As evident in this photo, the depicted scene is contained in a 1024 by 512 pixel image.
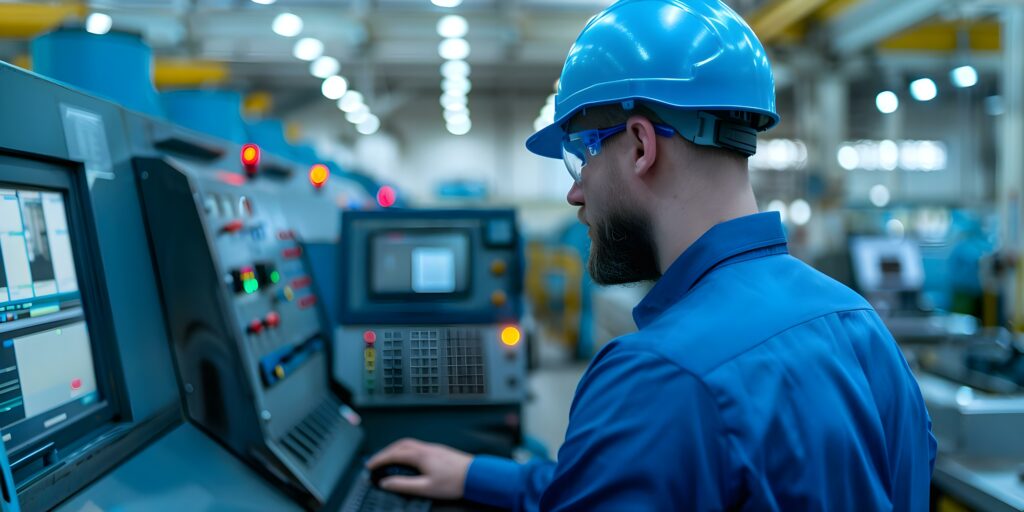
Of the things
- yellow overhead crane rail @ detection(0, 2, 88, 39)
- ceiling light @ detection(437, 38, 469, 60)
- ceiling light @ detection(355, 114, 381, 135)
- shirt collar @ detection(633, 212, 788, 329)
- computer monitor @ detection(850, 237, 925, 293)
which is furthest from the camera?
ceiling light @ detection(355, 114, 381, 135)

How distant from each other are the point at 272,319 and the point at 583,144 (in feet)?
3.16

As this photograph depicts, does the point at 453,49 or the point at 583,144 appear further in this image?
the point at 453,49

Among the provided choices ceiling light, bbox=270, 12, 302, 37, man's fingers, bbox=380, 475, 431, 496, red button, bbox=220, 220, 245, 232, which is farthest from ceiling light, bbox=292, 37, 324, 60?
man's fingers, bbox=380, 475, 431, 496

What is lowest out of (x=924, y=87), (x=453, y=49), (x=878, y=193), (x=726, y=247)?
(x=878, y=193)

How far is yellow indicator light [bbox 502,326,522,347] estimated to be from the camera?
2035 mm

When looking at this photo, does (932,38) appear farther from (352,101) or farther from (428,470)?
(428,470)

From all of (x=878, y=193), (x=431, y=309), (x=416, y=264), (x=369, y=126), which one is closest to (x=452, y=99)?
(x=369, y=126)

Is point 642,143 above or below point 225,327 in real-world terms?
above

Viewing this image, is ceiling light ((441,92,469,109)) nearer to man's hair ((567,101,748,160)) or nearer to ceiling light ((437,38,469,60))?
ceiling light ((437,38,469,60))

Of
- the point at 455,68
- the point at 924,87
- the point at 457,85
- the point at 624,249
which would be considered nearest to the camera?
the point at 624,249

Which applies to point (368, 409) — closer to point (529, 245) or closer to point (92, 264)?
point (92, 264)

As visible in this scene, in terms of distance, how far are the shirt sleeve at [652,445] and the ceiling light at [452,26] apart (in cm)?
625

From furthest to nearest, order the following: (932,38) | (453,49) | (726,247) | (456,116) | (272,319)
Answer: (456,116)
(932,38)
(453,49)
(272,319)
(726,247)

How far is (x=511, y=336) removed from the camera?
2041mm
